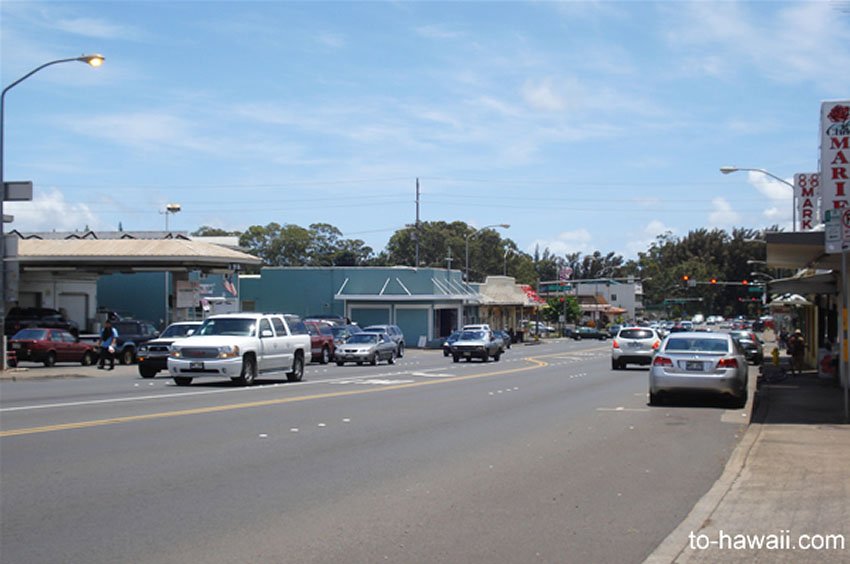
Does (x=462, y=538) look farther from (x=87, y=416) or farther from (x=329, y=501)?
(x=87, y=416)

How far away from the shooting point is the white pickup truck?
2423 centimetres

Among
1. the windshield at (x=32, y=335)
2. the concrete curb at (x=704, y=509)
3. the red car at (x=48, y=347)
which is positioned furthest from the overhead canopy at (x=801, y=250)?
the windshield at (x=32, y=335)

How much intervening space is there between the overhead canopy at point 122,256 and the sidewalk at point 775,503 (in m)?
35.5

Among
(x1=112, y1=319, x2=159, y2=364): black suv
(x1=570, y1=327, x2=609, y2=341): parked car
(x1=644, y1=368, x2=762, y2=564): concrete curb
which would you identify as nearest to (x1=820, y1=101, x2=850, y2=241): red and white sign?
(x1=644, y1=368, x2=762, y2=564): concrete curb

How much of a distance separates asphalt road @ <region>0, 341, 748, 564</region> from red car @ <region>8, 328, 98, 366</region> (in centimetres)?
1739

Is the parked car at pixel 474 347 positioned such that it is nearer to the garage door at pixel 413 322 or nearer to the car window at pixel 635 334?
the car window at pixel 635 334

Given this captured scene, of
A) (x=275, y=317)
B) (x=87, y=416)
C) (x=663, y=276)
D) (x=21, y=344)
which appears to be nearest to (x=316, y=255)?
(x=663, y=276)

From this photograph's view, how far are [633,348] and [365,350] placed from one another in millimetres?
10801

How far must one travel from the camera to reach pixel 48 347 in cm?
3741

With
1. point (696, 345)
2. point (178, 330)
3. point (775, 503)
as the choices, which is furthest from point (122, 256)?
point (775, 503)

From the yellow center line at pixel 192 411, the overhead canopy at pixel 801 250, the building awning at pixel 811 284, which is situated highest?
the overhead canopy at pixel 801 250

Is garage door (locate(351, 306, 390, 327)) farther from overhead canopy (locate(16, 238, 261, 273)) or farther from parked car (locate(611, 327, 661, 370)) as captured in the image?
parked car (locate(611, 327, 661, 370))

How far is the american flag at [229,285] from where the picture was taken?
65.6 meters

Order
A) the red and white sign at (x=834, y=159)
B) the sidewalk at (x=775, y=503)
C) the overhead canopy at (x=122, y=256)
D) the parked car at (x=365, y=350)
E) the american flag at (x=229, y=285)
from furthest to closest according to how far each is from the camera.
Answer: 1. the american flag at (x=229, y=285)
2. the overhead canopy at (x=122, y=256)
3. the parked car at (x=365, y=350)
4. the red and white sign at (x=834, y=159)
5. the sidewalk at (x=775, y=503)
